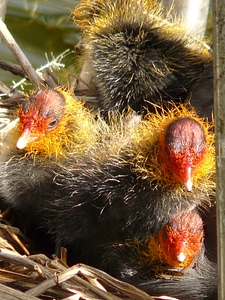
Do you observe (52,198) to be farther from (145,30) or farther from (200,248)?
(145,30)

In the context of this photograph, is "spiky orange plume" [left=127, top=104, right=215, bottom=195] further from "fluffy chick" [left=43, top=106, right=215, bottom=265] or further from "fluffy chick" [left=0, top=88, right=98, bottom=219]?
"fluffy chick" [left=0, top=88, right=98, bottom=219]

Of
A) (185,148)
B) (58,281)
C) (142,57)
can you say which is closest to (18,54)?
(142,57)

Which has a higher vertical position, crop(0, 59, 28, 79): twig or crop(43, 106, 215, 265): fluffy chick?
crop(0, 59, 28, 79): twig

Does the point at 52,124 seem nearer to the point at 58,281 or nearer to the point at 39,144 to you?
the point at 39,144

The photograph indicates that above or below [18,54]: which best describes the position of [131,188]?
below

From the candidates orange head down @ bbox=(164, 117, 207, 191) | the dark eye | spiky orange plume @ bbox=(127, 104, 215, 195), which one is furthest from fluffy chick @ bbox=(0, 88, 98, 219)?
orange head down @ bbox=(164, 117, 207, 191)

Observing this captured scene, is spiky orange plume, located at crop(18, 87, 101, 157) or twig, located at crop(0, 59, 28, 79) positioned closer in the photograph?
spiky orange plume, located at crop(18, 87, 101, 157)

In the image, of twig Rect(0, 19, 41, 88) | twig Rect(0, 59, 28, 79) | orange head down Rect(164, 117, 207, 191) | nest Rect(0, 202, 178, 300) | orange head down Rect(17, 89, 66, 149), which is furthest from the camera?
twig Rect(0, 59, 28, 79)

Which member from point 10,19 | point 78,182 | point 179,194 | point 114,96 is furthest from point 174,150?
point 10,19
